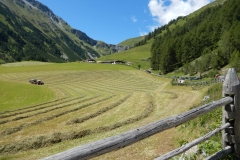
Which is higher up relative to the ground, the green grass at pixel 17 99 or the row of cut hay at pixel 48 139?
the green grass at pixel 17 99

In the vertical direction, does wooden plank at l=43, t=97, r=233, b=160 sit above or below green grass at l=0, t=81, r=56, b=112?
above

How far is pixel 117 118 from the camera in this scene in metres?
22.1

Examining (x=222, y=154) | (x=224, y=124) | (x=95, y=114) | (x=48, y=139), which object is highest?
(x=224, y=124)

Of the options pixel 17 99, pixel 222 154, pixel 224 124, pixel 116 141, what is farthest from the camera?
pixel 17 99

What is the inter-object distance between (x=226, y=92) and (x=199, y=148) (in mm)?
2604

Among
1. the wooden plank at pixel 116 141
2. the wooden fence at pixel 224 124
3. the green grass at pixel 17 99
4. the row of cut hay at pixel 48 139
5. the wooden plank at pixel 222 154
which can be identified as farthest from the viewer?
the green grass at pixel 17 99

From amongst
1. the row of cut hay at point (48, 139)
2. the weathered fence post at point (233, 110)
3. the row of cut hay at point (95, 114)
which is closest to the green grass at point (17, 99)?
the row of cut hay at point (95, 114)

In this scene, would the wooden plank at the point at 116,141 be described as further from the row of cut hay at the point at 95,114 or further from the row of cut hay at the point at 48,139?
the row of cut hay at the point at 95,114

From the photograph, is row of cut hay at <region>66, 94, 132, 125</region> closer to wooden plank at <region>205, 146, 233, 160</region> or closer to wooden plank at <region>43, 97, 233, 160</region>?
wooden plank at <region>205, 146, 233, 160</region>

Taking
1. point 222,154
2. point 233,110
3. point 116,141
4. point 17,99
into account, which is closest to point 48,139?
point 222,154

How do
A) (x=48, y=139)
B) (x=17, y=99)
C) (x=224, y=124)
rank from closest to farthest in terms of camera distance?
(x=224, y=124) → (x=48, y=139) → (x=17, y=99)

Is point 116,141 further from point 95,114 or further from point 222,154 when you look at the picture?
point 95,114

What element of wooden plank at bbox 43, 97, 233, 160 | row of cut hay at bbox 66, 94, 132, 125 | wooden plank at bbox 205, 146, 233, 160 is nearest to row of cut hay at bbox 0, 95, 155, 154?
row of cut hay at bbox 66, 94, 132, 125

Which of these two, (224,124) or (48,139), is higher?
(224,124)
